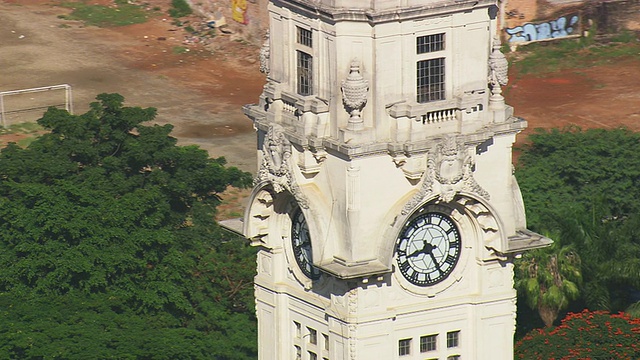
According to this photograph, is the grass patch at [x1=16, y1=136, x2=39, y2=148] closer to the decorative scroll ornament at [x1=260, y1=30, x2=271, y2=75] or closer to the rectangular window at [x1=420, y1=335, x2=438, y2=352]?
the decorative scroll ornament at [x1=260, y1=30, x2=271, y2=75]

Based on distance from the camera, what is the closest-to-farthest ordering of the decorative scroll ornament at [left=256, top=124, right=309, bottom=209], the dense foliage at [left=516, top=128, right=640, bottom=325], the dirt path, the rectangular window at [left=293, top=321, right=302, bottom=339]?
the decorative scroll ornament at [left=256, top=124, right=309, bottom=209]
the rectangular window at [left=293, top=321, right=302, bottom=339]
the dense foliage at [left=516, top=128, right=640, bottom=325]
the dirt path

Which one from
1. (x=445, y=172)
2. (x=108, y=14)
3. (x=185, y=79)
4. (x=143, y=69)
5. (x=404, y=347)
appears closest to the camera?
(x=445, y=172)

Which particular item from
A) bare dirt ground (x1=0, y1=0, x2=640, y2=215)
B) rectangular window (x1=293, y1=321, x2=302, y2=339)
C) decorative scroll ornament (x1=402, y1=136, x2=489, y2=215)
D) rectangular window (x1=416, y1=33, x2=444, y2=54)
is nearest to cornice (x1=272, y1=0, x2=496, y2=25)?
rectangular window (x1=416, y1=33, x2=444, y2=54)

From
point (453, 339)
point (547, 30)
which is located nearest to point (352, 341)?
point (453, 339)

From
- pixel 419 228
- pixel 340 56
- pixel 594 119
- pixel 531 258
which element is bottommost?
pixel 594 119

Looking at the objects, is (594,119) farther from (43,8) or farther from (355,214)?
(355,214)

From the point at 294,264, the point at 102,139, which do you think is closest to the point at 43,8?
the point at 102,139

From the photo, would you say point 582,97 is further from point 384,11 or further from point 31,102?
point 384,11
